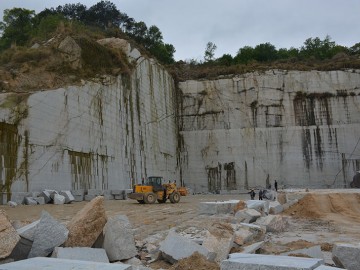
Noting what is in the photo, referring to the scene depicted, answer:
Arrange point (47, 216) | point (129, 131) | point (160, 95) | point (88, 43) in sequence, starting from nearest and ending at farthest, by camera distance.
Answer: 1. point (47, 216)
2. point (88, 43)
3. point (129, 131)
4. point (160, 95)

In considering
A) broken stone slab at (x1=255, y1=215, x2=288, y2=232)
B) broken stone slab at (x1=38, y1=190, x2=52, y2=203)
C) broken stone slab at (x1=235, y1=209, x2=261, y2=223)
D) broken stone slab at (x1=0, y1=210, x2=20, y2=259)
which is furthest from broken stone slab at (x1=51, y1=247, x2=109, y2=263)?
broken stone slab at (x1=38, y1=190, x2=52, y2=203)

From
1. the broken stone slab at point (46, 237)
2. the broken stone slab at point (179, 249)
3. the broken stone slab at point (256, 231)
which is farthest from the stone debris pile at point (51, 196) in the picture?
the broken stone slab at point (179, 249)

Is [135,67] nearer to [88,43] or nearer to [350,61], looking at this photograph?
[88,43]

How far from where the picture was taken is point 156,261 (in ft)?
18.2

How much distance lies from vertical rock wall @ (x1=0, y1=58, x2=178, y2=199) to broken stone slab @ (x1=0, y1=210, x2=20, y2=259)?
12.0m

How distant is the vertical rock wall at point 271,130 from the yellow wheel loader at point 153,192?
1476 cm

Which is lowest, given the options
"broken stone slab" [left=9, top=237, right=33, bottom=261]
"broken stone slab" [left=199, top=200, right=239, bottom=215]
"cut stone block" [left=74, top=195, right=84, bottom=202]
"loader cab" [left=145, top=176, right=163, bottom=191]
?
"broken stone slab" [left=199, top=200, right=239, bottom=215]

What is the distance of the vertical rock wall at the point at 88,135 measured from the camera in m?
16.5

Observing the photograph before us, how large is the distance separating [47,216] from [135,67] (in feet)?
75.7

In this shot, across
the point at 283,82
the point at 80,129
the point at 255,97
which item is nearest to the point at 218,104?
the point at 255,97

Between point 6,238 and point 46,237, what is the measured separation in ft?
1.53

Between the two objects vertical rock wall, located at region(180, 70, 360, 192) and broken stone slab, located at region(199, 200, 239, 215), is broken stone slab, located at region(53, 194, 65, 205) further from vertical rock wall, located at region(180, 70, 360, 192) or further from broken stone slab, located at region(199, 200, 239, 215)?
vertical rock wall, located at region(180, 70, 360, 192)

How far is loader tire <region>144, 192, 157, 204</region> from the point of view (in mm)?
17578

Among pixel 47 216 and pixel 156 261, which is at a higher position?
pixel 47 216
